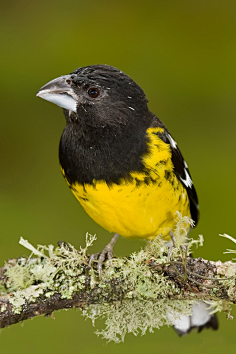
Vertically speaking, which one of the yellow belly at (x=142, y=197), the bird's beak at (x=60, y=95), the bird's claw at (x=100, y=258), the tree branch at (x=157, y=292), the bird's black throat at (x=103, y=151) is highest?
the bird's beak at (x=60, y=95)

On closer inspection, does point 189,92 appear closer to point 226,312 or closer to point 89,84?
point 89,84

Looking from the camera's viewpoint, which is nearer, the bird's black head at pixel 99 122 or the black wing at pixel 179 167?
the bird's black head at pixel 99 122

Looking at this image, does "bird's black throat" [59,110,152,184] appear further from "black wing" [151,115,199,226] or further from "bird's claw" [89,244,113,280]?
"bird's claw" [89,244,113,280]

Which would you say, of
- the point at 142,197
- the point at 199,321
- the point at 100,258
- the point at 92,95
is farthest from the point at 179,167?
the point at 199,321

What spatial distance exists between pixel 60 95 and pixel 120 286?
115 centimetres

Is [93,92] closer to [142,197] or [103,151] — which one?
[103,151]

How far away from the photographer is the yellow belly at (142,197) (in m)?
2.80

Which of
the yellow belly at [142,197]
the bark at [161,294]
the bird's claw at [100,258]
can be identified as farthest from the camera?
the yellow belly at [142,197]

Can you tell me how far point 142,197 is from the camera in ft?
9.27

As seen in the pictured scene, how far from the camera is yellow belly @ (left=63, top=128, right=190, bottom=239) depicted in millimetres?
2799

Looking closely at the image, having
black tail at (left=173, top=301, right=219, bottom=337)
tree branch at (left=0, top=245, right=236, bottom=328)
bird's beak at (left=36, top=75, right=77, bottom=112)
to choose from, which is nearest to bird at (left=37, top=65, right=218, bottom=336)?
bird's beak at (left=36, top=75, right=77, bottom=112)

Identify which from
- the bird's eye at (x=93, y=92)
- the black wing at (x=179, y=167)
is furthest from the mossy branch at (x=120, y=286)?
the bird's eye at (x=93, y=92)

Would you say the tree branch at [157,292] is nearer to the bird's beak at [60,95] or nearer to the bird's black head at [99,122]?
the bird's black head at [99,122]

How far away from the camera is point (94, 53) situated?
3.97m
